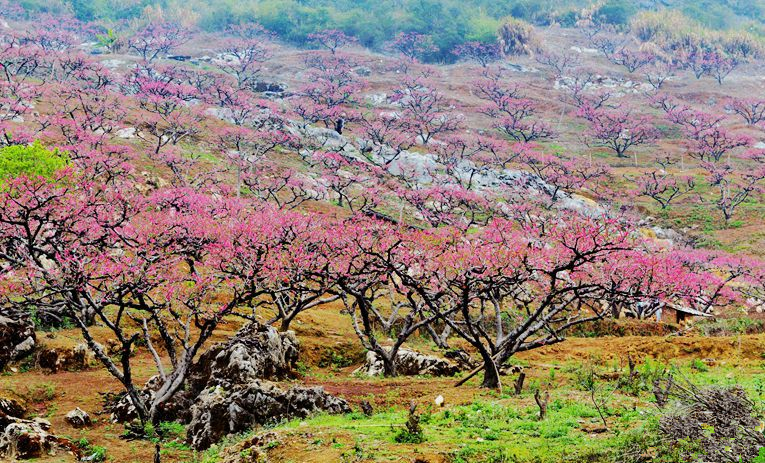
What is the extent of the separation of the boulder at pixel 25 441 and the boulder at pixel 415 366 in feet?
39.1

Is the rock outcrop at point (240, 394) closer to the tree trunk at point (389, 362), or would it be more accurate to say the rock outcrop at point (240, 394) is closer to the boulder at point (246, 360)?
the boulder at point (246, 360)

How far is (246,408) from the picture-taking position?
47.0ft

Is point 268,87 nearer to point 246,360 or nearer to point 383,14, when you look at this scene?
point 383,14

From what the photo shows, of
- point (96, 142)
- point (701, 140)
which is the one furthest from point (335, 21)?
point (96, 142)

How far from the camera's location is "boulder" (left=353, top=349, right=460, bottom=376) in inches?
900

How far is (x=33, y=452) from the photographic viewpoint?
12992mm

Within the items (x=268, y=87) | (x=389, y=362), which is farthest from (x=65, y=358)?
(x=268, y=87)

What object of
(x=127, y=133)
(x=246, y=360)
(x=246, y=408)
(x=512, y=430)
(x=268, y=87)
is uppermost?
(x=268, y=87)

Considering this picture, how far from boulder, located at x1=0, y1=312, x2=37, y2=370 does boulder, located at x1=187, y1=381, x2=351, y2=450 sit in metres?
10.5

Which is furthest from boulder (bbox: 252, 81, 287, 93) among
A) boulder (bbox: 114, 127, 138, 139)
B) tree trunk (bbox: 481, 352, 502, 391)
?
tree trunk (bbox: 481, 352, 502, 391)

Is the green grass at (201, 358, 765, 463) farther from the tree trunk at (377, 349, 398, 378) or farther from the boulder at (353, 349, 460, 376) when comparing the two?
the boulder at (353, 349, 460, 376)

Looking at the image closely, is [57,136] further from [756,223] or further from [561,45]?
[561,45]

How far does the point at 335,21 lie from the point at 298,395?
447 ft

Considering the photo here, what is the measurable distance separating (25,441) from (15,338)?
399 inches
